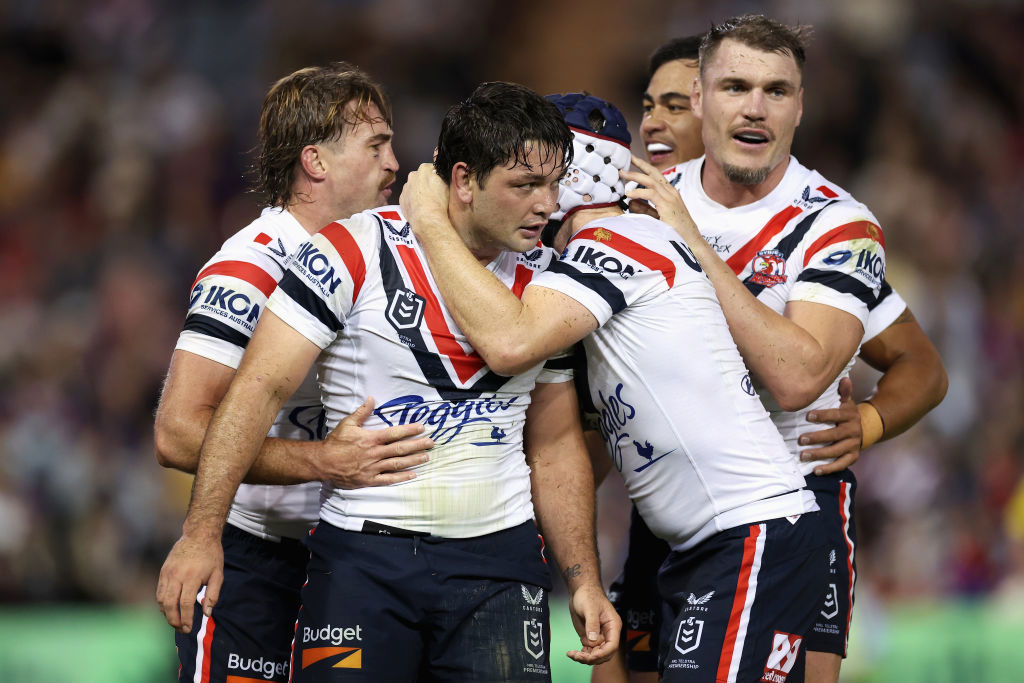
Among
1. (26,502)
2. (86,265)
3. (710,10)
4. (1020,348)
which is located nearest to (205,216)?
(86,265)

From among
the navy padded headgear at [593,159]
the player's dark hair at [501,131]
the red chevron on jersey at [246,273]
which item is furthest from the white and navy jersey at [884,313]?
the red chevron on jersey at [246,273]

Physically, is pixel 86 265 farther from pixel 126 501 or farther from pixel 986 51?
pixel 986 51

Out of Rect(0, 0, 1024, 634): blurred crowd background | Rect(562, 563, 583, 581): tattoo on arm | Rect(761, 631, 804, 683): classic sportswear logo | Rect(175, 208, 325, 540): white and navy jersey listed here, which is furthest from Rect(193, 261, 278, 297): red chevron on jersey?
Rect(0, 0, 1024, 634): blurred crowd background

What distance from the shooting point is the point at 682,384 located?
3936 mm

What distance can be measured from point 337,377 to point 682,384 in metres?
1.14

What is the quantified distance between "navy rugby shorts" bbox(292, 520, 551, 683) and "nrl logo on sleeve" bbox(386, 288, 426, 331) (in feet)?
2.08

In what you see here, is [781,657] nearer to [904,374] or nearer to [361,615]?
[361,615]

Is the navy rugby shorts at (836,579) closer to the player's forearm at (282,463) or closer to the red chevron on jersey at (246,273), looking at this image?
the player's forearm at (282,463)

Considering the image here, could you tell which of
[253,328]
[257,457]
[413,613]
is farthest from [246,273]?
[413,613]

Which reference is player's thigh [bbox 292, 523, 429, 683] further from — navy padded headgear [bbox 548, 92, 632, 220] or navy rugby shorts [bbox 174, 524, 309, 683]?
navy padded headgear [bbox 548, 92, 632, 220]

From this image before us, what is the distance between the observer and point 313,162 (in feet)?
15.4

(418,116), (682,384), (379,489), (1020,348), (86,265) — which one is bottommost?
(379,489)

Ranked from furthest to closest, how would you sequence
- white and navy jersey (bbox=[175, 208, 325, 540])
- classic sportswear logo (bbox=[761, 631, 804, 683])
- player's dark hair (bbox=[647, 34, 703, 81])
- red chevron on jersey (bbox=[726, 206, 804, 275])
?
player's dark hair (bbox=[647, 34, 703, 81]) < red chevron on jersey (bbox=[726, 206, 804, 275]) < white and navy jersey (bbox=[175, 208, 325, 540]) < classic sportswear logo (bbox=[761, 631, 804, 683])

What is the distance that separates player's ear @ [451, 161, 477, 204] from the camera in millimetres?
3801
